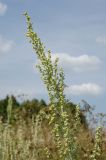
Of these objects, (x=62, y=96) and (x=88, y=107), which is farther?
(x=88, y=107)

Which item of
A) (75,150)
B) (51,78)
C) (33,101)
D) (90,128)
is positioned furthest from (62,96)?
(33,101)

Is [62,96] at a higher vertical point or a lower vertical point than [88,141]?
lower

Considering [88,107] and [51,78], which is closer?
[51,78]

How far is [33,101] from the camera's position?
23.8 meters

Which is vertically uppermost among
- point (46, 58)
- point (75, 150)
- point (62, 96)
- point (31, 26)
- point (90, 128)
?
point (90, 128)

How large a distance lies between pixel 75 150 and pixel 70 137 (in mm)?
140

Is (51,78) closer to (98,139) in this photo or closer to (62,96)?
(62,96)

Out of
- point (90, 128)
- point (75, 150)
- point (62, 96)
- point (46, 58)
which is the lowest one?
point (75, 150)

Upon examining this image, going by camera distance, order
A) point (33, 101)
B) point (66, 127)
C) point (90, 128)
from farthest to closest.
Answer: point (33, 101) → point (90, 128) → point (66, 127)

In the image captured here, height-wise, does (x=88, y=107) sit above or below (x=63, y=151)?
above

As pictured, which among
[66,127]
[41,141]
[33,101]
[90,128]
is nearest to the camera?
[66,127]

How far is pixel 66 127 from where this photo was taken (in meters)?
4.61

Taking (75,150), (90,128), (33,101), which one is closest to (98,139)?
(75,150)

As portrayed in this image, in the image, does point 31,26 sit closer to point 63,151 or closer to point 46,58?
point 46,58
